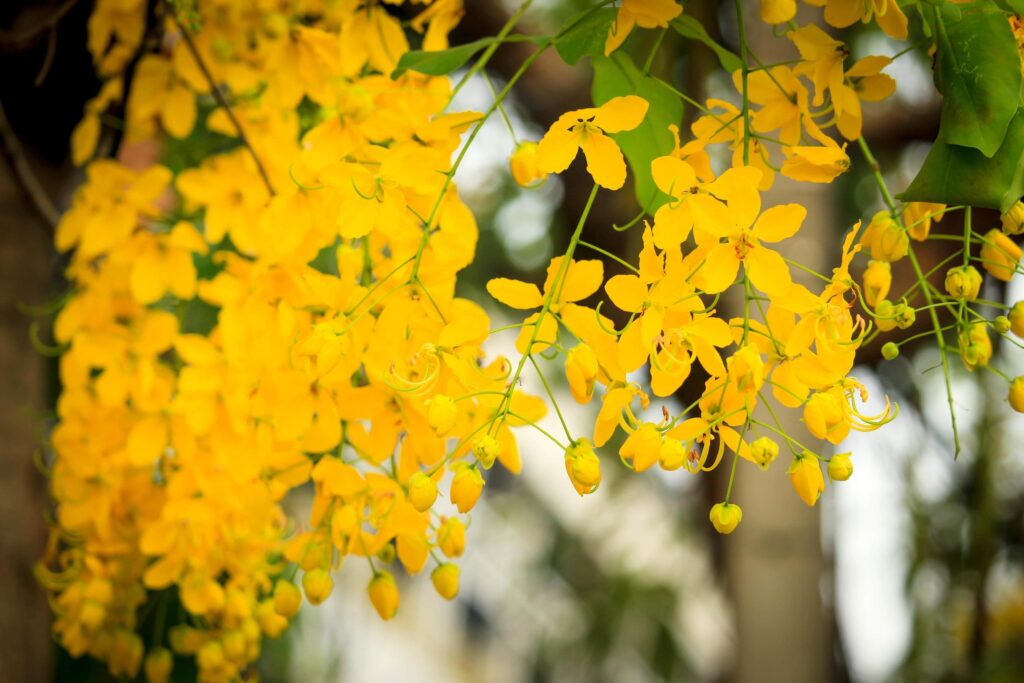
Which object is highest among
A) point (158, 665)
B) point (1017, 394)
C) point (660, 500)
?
point (1017, 394)

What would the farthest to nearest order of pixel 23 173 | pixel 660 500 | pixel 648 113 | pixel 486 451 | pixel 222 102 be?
pixel 660 500, pixel 23 173, pixel 222 102, pixel 648 113, pixel 486 451

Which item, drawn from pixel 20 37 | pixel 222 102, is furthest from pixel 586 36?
pixel 20 37

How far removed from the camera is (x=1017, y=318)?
1.51 ft

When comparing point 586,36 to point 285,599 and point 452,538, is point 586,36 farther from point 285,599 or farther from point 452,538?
point 285,599

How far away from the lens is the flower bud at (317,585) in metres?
0.56

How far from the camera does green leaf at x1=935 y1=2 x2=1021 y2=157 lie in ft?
1.41

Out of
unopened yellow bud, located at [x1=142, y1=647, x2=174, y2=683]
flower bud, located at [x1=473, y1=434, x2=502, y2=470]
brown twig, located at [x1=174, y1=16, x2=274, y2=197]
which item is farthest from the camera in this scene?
unopened yellow bud, located at [x1=142, y1=647, x2=174, y2=683]

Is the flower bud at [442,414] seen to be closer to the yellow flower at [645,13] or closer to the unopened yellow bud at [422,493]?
the unopened yellow bud at [422,493]

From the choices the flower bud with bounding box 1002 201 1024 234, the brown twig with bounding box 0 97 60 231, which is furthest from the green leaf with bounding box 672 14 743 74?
the brown twig with bounding box 0 97 60 231

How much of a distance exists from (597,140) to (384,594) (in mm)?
276

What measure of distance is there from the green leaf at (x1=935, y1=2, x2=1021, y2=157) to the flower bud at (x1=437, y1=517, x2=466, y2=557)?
0.97 feet

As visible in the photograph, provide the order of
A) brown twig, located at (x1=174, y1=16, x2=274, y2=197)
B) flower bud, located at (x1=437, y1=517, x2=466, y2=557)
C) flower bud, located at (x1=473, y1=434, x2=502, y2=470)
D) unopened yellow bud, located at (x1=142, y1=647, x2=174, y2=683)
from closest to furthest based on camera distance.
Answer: flower bud, located at (x1=473, y1=434, x2=502, y2=470), flower bud, located at (x1=437, y1=517, x2=466, y2=557), brown twig, located at (x1=174, y1=16, x2=274, y2=197), unopened yellow bud, located at (x1=142, y1=647, x2=174, y2=683)

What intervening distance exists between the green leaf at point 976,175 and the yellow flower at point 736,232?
0.19 feet

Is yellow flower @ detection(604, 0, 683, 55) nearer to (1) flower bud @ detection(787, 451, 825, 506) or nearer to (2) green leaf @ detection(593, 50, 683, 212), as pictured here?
(2) green leaf @ detection(593, 50, 683, 212)
